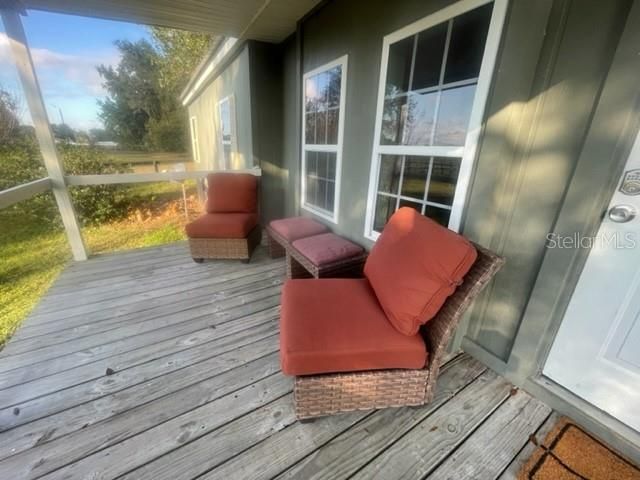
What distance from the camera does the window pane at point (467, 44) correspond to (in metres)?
1.33

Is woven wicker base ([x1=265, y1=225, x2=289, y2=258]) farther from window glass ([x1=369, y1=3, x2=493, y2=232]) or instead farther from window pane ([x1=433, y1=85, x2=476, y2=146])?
window pane ([x1=433, y1=85, x2=476, y2=146])

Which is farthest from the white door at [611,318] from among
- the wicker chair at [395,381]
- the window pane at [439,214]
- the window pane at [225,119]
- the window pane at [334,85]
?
the window pane at [225,119]

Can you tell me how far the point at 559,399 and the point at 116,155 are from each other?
228 inches

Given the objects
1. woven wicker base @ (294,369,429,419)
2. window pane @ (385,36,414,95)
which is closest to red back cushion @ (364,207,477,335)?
woven wicker base @ (294,369,429,419)

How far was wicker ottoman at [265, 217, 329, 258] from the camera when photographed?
2.48 m

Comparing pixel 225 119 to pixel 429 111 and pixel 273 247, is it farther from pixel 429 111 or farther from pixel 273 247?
pixel 429 111

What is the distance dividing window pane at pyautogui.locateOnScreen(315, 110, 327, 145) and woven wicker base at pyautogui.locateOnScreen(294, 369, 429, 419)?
231cm

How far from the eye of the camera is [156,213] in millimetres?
4789

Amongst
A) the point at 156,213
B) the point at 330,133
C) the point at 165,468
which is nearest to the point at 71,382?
the point at 165,468

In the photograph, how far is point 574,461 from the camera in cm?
108

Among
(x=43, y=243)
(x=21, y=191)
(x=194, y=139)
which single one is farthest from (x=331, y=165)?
(x=194, y=139)

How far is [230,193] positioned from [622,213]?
306 cm

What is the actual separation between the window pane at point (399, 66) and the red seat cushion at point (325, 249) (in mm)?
1211

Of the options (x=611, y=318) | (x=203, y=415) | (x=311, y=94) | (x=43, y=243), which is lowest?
(x=203, y=415)
